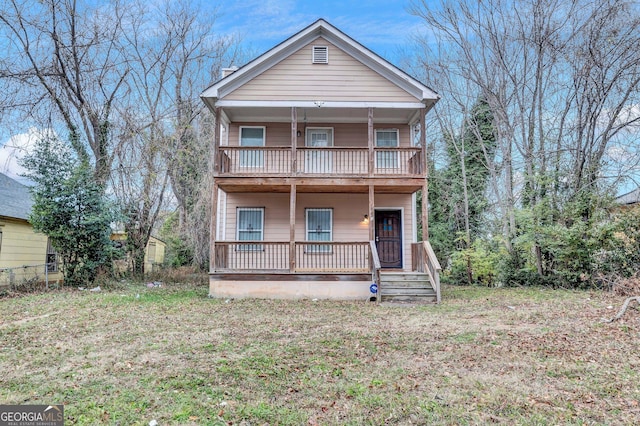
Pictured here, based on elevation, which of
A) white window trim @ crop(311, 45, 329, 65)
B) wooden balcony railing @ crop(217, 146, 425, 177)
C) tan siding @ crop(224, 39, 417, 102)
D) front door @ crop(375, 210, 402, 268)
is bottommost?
front door @ crop(375, 210, 402, 268)

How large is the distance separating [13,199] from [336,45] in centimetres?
1378

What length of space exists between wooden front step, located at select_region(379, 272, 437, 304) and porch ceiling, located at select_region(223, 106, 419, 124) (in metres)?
5.32

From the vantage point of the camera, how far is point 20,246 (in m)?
13.3

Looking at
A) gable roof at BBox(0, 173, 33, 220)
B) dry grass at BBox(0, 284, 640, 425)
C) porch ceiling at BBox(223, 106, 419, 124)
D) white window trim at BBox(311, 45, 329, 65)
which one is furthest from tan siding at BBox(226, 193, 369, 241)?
gable roof at BBox(0, 173, 33, 220)

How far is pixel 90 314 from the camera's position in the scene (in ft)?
25.9

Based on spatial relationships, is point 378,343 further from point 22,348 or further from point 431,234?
point 431,234

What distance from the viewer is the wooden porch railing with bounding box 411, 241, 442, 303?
9820mm

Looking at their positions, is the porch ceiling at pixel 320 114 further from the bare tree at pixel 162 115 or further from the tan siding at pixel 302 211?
the bare tree at pixel 162 115

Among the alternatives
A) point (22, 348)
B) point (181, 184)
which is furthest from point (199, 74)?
point (22, 348)

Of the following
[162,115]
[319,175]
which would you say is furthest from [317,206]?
[162,115]

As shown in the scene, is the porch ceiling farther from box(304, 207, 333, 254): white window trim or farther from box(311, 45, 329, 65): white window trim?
box(304, 207, 333, 254): white window trim

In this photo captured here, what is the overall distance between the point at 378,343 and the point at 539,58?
1248cm

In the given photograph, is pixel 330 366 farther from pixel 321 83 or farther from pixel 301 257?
pixel 321 83

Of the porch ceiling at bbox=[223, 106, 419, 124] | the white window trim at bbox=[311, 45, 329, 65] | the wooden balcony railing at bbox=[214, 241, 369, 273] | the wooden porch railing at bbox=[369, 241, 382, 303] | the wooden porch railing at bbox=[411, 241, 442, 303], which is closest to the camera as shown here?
the wooden porch railing at bbox=[411, 241, 442, 303]
